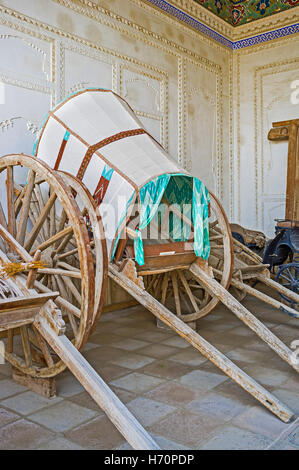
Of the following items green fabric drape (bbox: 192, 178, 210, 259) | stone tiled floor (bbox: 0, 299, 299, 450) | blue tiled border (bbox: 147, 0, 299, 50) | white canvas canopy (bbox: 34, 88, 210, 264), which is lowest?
stone tiled floor (bbox: 0, 299, 299, 450)

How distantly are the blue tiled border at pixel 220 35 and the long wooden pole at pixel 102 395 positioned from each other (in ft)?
16.1

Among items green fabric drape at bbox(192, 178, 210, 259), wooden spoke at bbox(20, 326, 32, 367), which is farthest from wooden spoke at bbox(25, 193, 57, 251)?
green fabric drape at bbox(192, 178, 210, 259)

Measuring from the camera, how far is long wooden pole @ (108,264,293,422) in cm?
227

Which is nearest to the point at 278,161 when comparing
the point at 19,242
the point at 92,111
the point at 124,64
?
the point at 124,64

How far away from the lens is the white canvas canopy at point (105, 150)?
3271mm

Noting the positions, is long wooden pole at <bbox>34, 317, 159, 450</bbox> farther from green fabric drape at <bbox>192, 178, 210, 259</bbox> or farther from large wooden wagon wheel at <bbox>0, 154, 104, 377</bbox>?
green fabric drape at <bbox>192, 178, 210, 259</bbox>

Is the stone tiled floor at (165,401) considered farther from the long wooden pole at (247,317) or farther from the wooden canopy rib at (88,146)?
the wooden canopy rib at (88,146)

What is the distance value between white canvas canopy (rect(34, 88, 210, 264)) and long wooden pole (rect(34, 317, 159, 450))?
3.67ft

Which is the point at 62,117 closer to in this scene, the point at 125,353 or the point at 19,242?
the point at 19,242

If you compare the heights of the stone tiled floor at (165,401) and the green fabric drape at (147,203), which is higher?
the green fabric drape at (147,203)

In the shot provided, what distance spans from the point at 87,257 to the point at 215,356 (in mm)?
936

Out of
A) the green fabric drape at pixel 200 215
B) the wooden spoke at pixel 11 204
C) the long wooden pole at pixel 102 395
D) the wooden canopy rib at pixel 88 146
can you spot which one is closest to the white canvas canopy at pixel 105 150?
the wooden canopy rib at pixel 88 146

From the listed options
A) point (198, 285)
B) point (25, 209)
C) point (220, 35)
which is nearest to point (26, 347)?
point (25, 209)

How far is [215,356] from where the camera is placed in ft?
8.32
